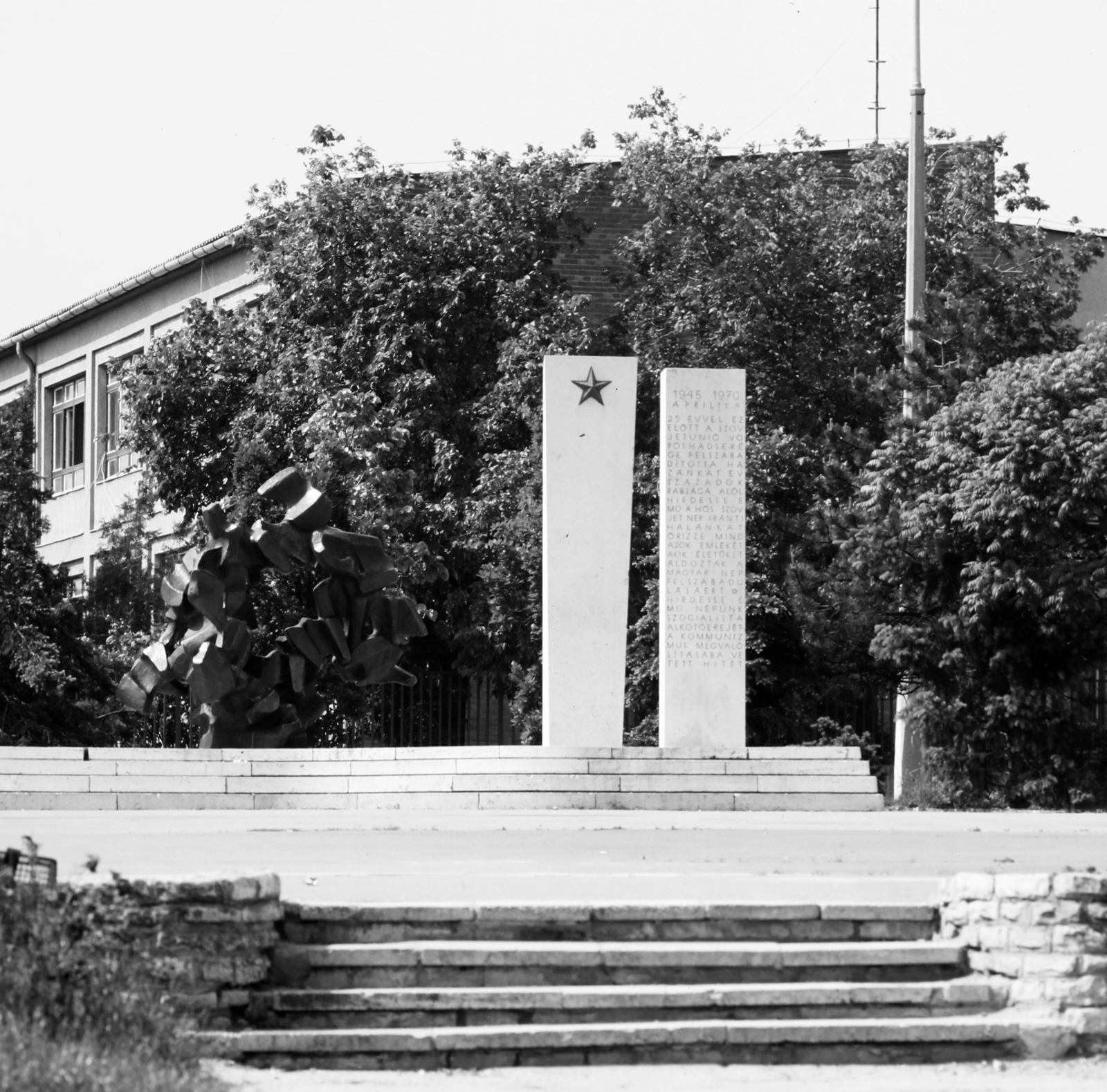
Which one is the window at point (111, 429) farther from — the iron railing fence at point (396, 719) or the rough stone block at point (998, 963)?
the rough stone block at point (998, 963)

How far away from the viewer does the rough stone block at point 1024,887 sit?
30.0 ft

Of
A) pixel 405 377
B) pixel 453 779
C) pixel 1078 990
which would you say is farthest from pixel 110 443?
pixel 1078 990

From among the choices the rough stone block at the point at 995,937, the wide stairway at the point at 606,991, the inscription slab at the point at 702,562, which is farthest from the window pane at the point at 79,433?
the rough stone block at the point at 995,937

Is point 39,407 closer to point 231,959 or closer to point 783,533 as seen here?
point 783,533

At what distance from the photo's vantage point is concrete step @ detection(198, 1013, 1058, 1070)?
8383 millimetres

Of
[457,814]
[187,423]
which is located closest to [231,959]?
[457,814]

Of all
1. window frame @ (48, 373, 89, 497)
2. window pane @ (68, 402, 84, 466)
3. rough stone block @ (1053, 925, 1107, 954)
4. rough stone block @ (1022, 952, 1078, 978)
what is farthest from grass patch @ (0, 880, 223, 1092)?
window pane @ (68, 402, 84, 466)

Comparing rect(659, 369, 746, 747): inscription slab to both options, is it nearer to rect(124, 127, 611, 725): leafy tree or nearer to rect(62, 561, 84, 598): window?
rect(124, 127, 611, 725): leafy tree

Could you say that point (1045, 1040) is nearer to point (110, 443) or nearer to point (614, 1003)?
point (614, 1003)

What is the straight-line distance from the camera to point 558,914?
9195 mm

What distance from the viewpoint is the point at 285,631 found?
22.1 m

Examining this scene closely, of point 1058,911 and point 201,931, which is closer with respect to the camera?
point 201,931

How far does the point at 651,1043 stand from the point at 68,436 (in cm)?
4064

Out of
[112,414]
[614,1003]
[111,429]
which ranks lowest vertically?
[614,1003]
